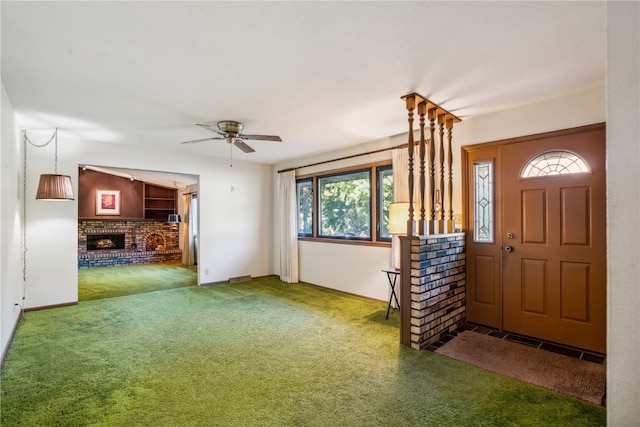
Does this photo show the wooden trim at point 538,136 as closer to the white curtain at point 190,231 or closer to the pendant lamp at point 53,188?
the pendant lamp at point 53,188

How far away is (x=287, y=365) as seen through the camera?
2.74 m

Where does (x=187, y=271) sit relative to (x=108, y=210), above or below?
below

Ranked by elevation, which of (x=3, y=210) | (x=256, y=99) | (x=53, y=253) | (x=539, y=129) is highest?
(x=256, y=99)

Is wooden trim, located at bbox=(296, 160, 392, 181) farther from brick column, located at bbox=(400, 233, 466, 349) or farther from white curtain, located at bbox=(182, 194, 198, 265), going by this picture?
white curtain, located at bbox=(182, 194, 198, 265)

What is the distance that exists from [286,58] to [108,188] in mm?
8952

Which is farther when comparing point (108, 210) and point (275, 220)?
point (108, 210)

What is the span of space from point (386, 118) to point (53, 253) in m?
4.97

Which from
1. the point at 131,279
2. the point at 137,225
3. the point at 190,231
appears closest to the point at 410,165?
the point at 131,279

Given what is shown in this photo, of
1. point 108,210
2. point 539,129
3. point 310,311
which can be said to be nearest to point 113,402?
point 310,311

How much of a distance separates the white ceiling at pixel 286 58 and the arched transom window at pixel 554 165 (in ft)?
1.97

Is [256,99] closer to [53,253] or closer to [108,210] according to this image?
[53,253]

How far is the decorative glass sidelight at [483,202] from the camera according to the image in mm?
3676

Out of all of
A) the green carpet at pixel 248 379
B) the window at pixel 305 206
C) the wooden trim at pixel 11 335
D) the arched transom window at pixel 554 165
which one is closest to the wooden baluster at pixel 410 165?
the green carpet at pixel 248 379

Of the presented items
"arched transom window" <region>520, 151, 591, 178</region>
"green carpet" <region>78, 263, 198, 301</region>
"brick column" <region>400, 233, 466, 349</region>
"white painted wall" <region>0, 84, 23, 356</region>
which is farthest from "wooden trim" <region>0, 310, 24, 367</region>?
"arched transom window" <region>520, 151, 591, 178</region>
